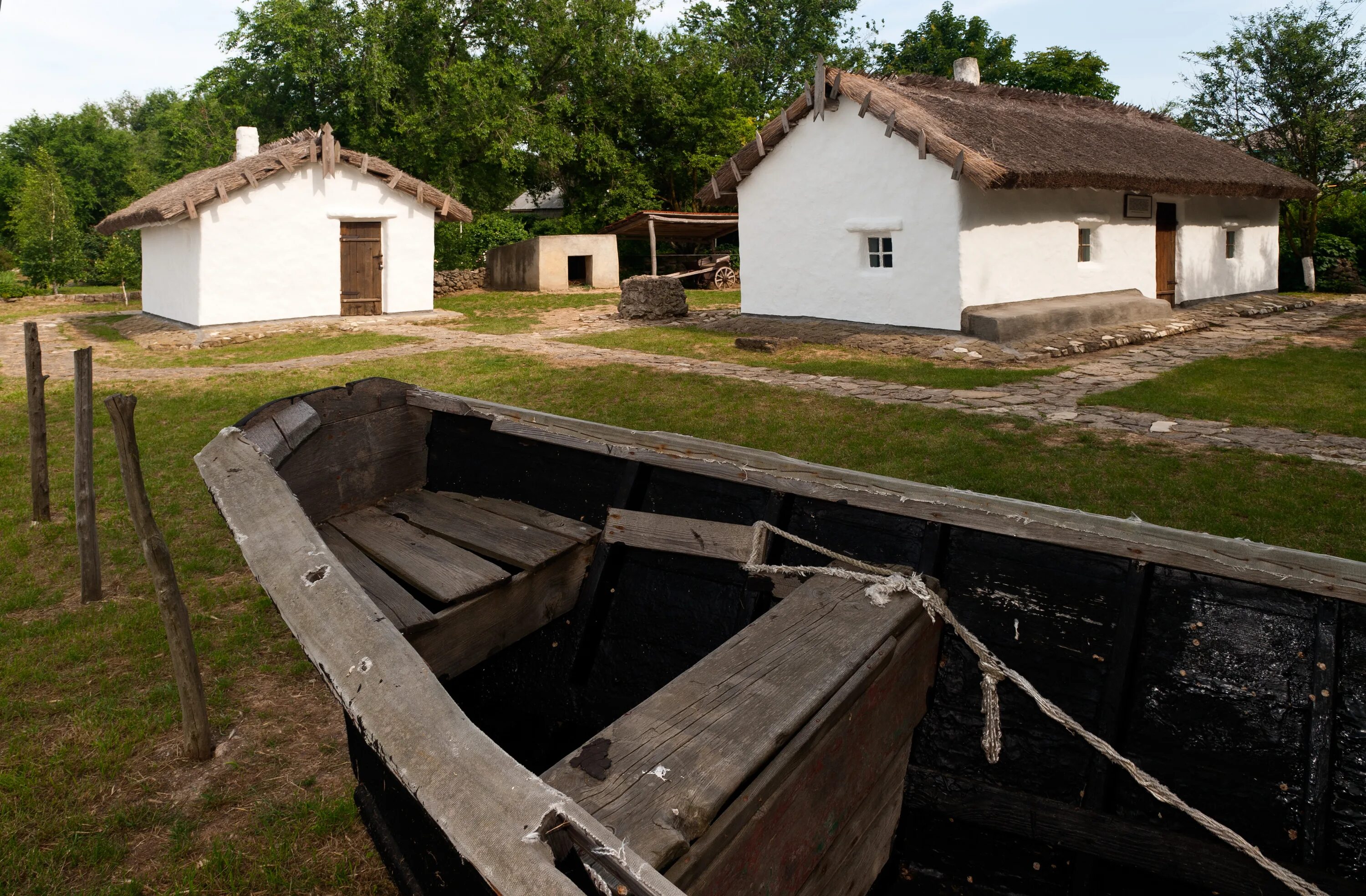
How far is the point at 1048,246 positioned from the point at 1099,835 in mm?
12833

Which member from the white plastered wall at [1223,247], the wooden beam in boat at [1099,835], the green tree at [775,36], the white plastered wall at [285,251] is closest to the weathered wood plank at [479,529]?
the wooden beam in boat at [1099,835]

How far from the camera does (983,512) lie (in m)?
2.45

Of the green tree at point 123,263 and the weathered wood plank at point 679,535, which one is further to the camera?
the green tree at point 123,263

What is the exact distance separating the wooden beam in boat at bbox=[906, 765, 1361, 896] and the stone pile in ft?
47.6

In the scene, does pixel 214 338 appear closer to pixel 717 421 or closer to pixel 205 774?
pixel 717 421

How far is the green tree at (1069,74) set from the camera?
32812mm

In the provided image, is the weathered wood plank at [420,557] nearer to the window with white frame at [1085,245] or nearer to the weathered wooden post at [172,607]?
the weathered wooden post at [172,607]

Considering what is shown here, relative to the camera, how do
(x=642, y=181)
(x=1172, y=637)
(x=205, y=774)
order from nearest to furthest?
(x=1172, y=637) < (x=205, y=774) < (x=642, y=181)

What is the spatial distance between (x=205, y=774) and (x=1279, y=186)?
19.8 m

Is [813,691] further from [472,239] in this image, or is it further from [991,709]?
[472,239]

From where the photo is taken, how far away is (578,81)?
26766 millimetres

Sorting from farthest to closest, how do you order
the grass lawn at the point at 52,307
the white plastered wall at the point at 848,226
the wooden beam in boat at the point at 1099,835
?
the grass lawn at the point at 52,307
the white plastered wall at the point at 848,226
the wooden beam in boat at the point at 1099,835

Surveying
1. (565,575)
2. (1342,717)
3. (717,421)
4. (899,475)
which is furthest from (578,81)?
(1342,717)

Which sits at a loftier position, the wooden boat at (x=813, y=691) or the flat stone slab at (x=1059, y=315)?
the flat stone slab at (x=1059, y=315)
